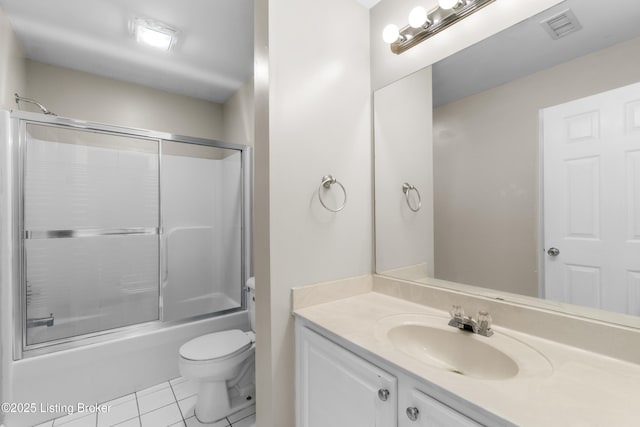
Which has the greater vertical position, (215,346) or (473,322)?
(473,322)

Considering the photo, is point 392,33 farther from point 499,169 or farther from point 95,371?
point 95,371

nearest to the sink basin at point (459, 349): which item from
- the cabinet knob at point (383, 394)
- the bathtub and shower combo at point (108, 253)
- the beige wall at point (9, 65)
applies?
the cabinet knob at point (383, 394)

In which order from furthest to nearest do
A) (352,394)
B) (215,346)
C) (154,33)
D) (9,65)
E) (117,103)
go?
(117,103) < (154,33) < (9,65) < (215,346) < (352,394)

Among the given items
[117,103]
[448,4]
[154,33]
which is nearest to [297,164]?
[448,4]

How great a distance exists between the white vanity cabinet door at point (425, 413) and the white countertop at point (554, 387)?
0.06 metres

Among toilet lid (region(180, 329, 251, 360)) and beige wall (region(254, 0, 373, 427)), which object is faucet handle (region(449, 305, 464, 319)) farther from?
toilet lid (region(180, 329, 251, 360))

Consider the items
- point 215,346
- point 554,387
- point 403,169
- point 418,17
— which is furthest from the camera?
point 215,346

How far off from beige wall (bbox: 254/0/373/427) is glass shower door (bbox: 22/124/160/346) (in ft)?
4.93

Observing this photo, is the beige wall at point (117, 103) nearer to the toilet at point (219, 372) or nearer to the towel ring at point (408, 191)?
the toilet at point (219, 372)

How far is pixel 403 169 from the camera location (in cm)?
140

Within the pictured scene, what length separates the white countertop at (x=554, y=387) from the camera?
22.0 inches

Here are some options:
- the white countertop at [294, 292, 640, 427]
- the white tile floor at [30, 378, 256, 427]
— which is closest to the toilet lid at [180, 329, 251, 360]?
the white tile floor at [30, 378, 256, 427]

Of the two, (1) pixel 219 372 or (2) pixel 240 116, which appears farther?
(2) pixel 240 116

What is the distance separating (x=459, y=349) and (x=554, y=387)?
338mm
